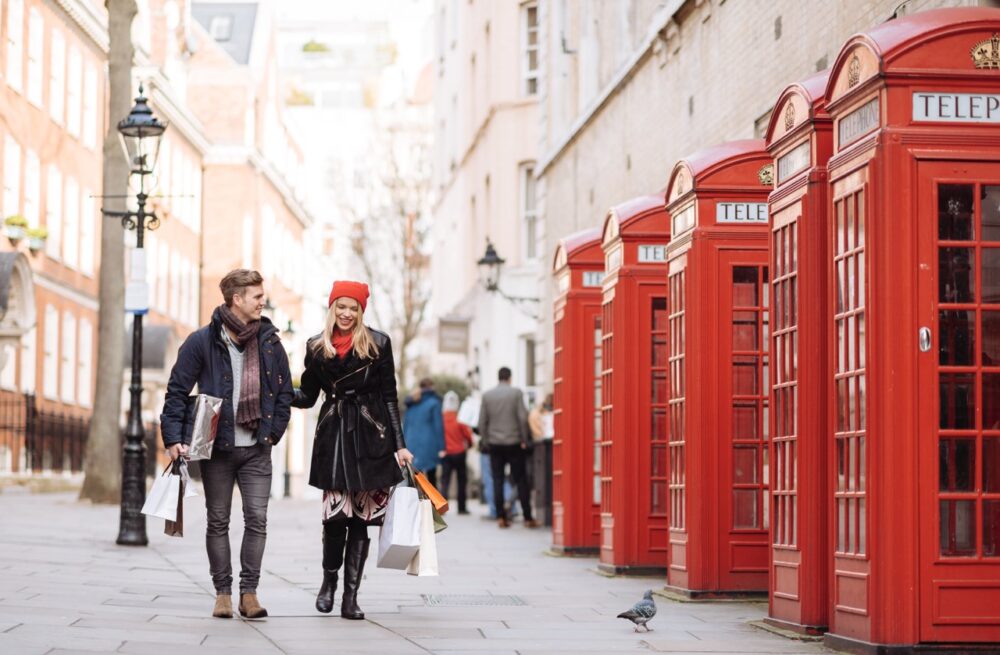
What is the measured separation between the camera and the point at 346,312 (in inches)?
415

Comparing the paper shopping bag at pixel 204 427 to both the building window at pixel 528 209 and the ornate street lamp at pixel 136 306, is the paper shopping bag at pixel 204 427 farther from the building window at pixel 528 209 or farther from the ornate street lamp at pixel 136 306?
the building window at pixel 528 209

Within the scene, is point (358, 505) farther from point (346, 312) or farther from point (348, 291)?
point (348, 291)

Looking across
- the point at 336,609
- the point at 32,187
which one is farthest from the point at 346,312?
the point at 32,187

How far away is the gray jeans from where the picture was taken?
10227mm

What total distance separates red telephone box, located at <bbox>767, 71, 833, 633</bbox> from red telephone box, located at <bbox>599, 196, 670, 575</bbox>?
439 cm

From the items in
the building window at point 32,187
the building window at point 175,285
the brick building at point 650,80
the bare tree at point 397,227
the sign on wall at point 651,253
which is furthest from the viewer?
the building window at point 175,285

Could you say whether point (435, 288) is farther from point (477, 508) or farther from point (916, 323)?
point (916, 323)

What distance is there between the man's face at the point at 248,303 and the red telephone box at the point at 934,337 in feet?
11.4

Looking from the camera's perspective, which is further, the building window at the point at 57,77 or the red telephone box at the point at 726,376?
the building window at the point at 57,77

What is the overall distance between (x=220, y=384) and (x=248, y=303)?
465 mm

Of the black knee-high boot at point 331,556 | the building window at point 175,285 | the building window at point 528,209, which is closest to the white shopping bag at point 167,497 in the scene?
the black knee-high boot at point 331,556

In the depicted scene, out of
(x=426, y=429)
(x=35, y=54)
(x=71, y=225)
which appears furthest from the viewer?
(x=71, y=225)

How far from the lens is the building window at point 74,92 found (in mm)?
45094

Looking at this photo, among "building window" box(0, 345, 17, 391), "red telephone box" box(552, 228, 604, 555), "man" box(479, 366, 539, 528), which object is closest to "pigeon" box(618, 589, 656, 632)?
"red telephone box" box(552, 228, 604, 555)
